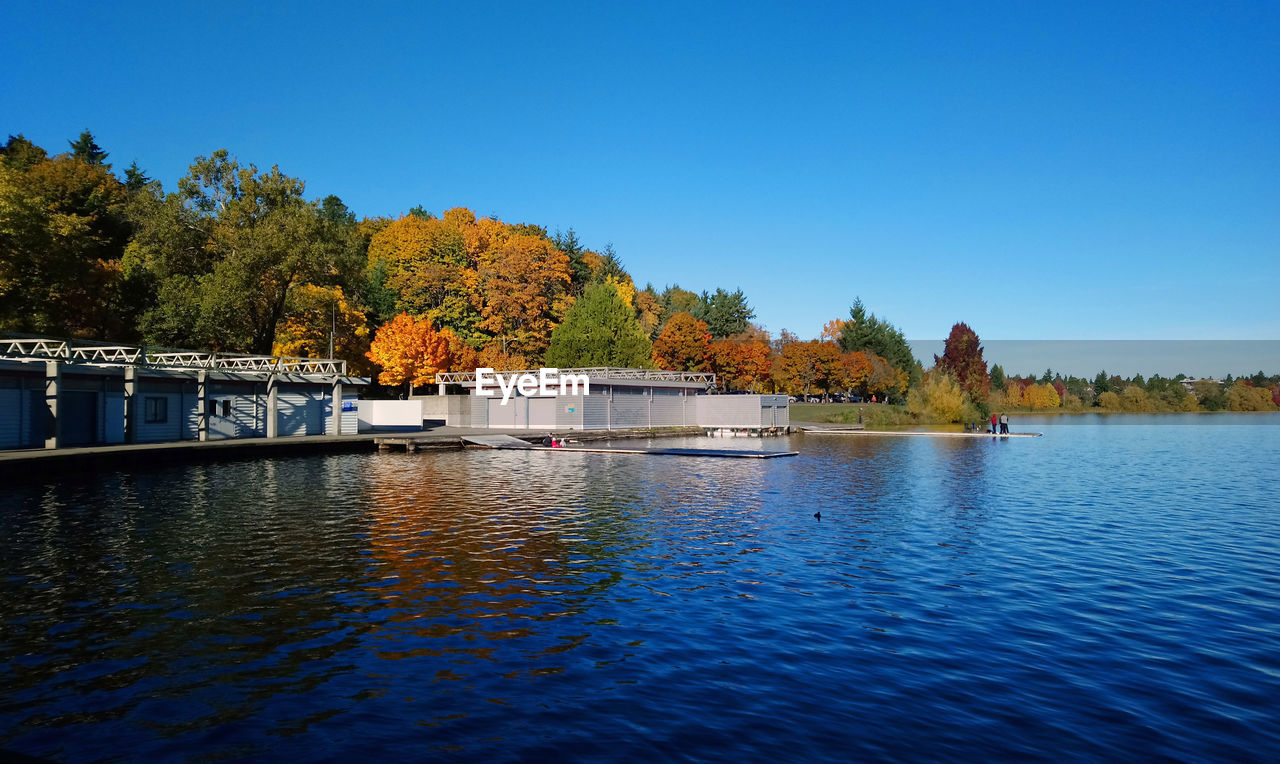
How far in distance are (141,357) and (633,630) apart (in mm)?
41664

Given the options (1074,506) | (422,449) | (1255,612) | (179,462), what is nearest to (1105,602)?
(1255,612)

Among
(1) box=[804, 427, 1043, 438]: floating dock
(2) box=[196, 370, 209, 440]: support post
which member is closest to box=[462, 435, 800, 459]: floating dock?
(2) box=[196, 370, 209, 440]: support post

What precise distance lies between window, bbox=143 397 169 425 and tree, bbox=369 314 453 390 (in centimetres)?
2915

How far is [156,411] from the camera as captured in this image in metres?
41.9

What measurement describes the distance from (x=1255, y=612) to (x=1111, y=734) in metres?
7.45

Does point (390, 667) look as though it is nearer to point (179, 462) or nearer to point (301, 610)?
point (301, 610)

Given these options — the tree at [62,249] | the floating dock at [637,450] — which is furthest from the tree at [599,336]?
the tree at [62,249]

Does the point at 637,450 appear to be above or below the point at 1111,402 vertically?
below

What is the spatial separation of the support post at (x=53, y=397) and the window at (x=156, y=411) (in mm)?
5710

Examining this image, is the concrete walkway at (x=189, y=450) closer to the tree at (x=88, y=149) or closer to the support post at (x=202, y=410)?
the support post at (x=202, y=410)

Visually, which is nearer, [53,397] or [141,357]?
[53,397]

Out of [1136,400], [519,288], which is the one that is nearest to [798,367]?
[519,288]

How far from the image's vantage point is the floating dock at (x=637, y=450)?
45.2m

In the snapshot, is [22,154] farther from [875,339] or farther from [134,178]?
[875,339]
